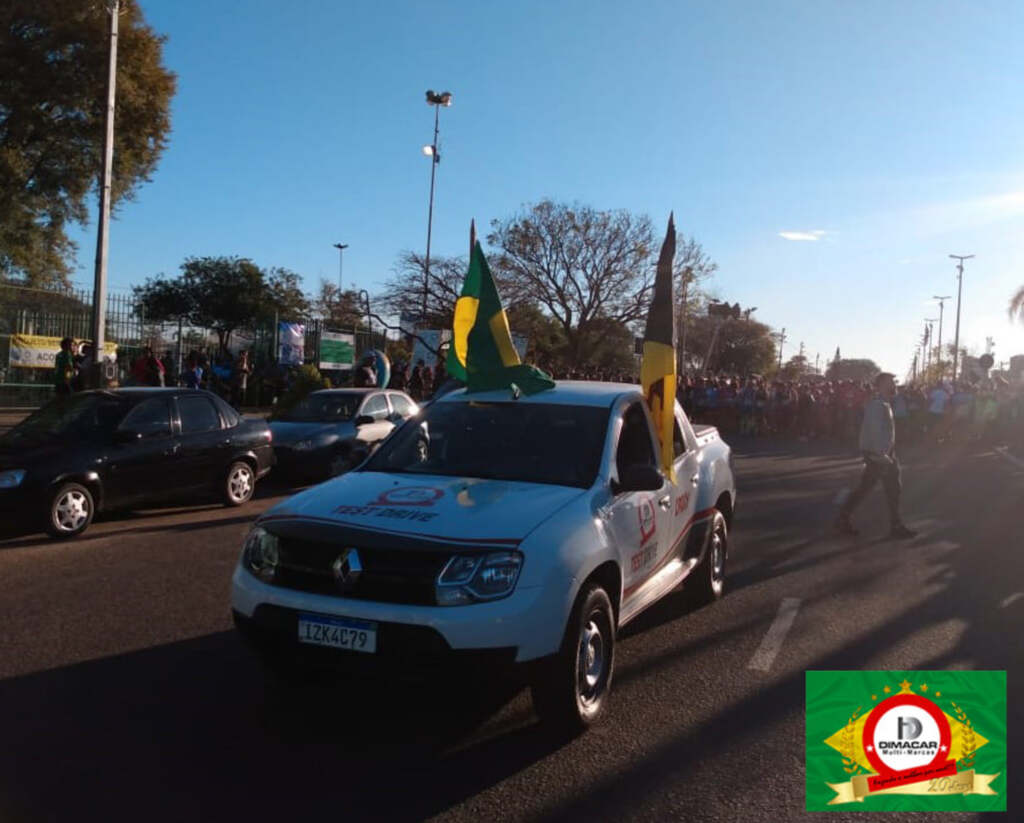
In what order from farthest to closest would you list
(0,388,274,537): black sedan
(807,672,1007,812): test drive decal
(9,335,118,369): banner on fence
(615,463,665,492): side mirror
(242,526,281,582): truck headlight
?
1. (9,335,118,369): banner on fence
2. (0,388,274,537): black sedan
3. (615,463,665,492): side mirror
4. (242,526,281,582): truck headlight
5. (807,672,1007,812): test drive decal

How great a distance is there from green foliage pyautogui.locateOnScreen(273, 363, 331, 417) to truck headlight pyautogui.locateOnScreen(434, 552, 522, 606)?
55.4 feet

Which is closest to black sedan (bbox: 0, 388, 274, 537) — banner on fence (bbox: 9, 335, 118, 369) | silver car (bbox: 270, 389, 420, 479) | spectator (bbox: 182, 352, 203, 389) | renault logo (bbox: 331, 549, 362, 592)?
silver car (bbox: 270, 389, 420, 479)

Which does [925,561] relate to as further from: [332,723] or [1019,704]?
[332,723]

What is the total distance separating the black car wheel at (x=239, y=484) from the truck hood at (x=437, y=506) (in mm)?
6626

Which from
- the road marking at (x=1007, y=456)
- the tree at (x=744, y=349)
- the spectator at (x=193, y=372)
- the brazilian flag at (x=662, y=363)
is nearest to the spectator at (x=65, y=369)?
the spectator at (x=193, y=372)

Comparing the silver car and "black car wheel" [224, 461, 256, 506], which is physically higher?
the silver car

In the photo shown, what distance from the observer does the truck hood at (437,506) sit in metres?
4.14

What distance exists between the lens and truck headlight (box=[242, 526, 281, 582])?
4.42 meters

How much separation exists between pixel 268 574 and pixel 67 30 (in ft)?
81.2

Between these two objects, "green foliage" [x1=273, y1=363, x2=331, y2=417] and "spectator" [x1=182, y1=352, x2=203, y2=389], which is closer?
"spectator" [x1=182, y1=352, x2=203, y2=389]

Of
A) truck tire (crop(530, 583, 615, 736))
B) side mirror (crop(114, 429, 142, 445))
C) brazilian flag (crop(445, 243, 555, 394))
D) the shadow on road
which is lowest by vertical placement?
the shadow on road

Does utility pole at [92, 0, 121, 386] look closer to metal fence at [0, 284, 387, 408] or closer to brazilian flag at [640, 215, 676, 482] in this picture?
metal fence at [0, 284, 387, 408]

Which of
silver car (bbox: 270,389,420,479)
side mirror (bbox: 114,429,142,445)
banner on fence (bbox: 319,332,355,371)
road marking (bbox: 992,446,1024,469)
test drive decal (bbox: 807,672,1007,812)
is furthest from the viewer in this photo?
banner on fence (bbox: 319,332,355,371)

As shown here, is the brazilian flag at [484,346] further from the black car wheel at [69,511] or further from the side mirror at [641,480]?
the black car wheel at [69,511]
